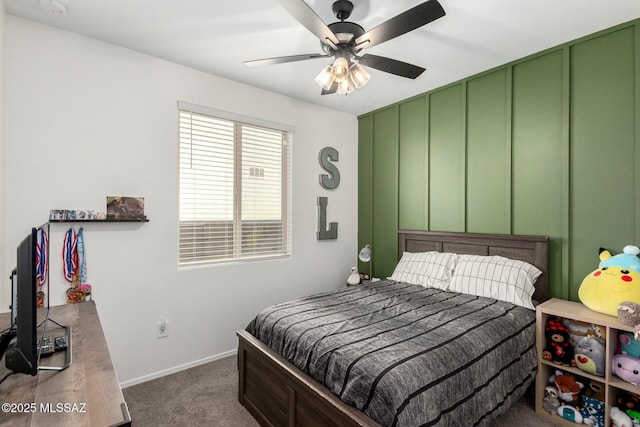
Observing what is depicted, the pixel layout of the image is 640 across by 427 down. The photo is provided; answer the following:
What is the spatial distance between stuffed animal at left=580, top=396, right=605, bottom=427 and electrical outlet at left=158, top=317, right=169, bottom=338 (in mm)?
3064

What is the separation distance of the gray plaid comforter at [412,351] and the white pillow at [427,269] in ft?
1.27

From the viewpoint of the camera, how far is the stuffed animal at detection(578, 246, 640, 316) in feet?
6.15

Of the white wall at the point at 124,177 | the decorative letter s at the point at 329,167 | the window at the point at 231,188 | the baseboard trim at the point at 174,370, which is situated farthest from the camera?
the decorative letter s at the point at 329,167

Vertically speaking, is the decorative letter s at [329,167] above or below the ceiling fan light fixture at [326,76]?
below

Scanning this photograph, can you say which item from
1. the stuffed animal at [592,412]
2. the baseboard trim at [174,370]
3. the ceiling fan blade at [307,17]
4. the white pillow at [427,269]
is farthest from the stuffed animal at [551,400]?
the ceiling fan blade at [307,17]

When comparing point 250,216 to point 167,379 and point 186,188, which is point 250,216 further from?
point 167,379

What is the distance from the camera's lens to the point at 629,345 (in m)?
1.83

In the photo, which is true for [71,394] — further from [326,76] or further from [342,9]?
[342,9]

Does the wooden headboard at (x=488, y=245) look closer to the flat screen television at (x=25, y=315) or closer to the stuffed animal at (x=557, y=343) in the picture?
the stuffed animal at (x=557, y=343)

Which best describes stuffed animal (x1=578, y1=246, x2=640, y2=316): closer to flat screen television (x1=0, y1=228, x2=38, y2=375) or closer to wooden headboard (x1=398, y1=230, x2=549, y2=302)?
wooden headboard (x1=398, y1=230, x2=549, y2=302)

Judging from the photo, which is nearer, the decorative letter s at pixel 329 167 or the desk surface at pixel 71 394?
the desk surface at pixel 71 394

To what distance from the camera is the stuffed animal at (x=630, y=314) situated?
172 cm

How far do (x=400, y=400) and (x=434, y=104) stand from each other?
2.90 meters

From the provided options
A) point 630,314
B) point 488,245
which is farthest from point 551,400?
point 488,245
